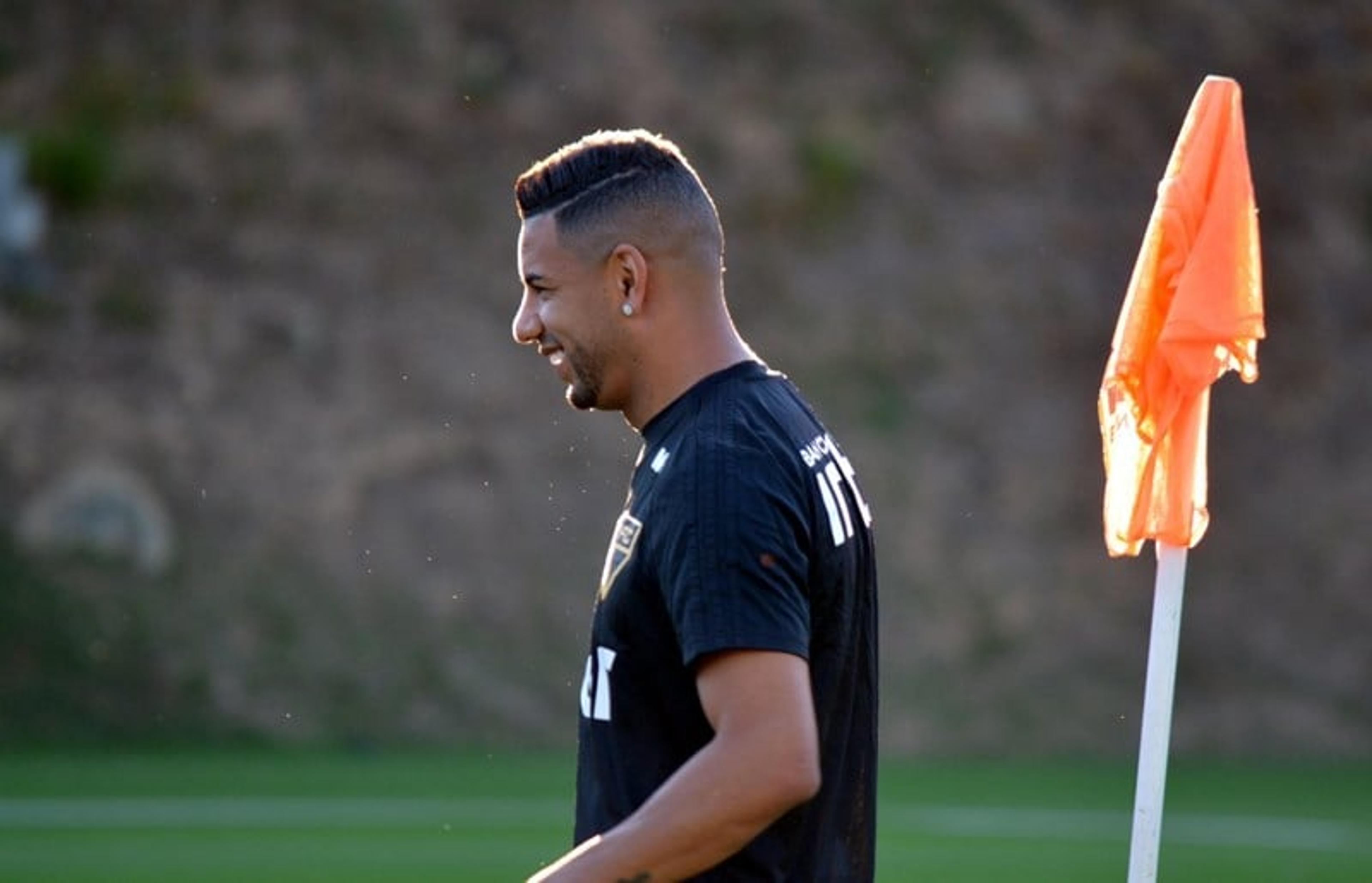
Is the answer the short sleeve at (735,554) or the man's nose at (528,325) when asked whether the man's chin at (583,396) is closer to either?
the man's nose at (528,325)

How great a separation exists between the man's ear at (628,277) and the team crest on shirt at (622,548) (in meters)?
0.37

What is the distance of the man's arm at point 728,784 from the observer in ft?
11.6

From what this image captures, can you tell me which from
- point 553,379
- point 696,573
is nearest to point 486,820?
point 553,379

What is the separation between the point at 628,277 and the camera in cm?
402

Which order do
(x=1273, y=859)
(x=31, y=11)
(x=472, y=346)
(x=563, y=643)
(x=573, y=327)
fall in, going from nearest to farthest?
(x=573, y=327), (x=1273, y=859), (x=563, y=643), (x=472, y=346), (x=31, y=11)

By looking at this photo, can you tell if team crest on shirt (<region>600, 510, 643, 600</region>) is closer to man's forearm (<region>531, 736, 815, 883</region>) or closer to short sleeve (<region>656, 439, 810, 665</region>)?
short sleeve (<region>656, 439, 810, 665</region>)

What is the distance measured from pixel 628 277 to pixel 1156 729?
1368mm

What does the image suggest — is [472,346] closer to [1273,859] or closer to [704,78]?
[704,78]

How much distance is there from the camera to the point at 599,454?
19.5 m

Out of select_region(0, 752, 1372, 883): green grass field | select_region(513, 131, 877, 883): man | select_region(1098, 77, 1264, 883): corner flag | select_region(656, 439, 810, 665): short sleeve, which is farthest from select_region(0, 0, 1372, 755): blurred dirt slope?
select_region(656, 439, 810, 665): short sleeve

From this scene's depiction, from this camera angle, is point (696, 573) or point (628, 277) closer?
point (696, 573)

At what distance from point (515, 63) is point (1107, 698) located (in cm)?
814

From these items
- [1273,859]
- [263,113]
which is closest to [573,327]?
[1273,859]

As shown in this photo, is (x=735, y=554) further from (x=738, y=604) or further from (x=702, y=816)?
(x=702, y=816)
